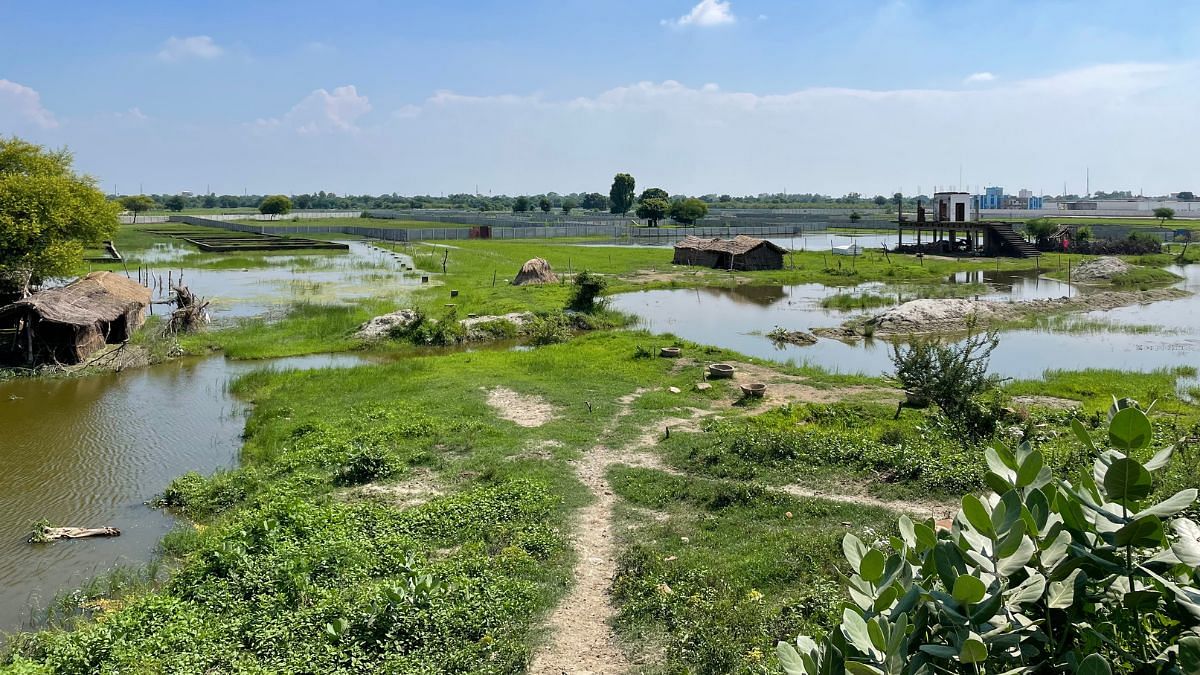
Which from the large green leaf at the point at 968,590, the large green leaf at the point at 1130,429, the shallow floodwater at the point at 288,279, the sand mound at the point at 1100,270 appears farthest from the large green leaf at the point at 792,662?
the sand mound at the point at 1100,270

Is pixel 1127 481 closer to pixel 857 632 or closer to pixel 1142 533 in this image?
pixel 1142 533

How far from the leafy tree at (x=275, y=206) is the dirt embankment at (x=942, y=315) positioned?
115m

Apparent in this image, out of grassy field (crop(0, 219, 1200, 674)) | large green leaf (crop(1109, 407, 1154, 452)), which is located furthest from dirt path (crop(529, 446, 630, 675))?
large green leaf (crop(1109, 407, 1154, 452))

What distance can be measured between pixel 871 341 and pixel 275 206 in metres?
118

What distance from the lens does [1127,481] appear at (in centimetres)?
240

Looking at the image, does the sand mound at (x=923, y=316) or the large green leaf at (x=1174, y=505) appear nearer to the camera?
the large green leaf at (x=1174, y=505)

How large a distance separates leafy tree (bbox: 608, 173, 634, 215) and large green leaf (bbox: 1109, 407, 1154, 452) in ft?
408

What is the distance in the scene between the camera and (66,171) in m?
31.9

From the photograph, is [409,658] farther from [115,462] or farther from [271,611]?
[115,462]

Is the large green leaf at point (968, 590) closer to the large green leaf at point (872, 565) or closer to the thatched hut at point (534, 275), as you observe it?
the large green leaf at point (872, 565)

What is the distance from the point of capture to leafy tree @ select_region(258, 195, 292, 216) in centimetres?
12441

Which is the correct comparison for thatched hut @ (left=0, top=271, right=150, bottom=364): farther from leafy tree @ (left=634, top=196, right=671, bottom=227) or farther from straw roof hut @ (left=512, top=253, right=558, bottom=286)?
leafy tree @ (left=634, top=196, right=671, bottom=227)

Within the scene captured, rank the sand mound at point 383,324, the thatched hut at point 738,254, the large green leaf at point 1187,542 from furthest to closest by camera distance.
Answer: the thatched hut at point 738,254
the sand mound at point 383,324
the large green leaf at point 1187,542

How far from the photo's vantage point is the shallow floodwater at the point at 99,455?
10.5 metres
